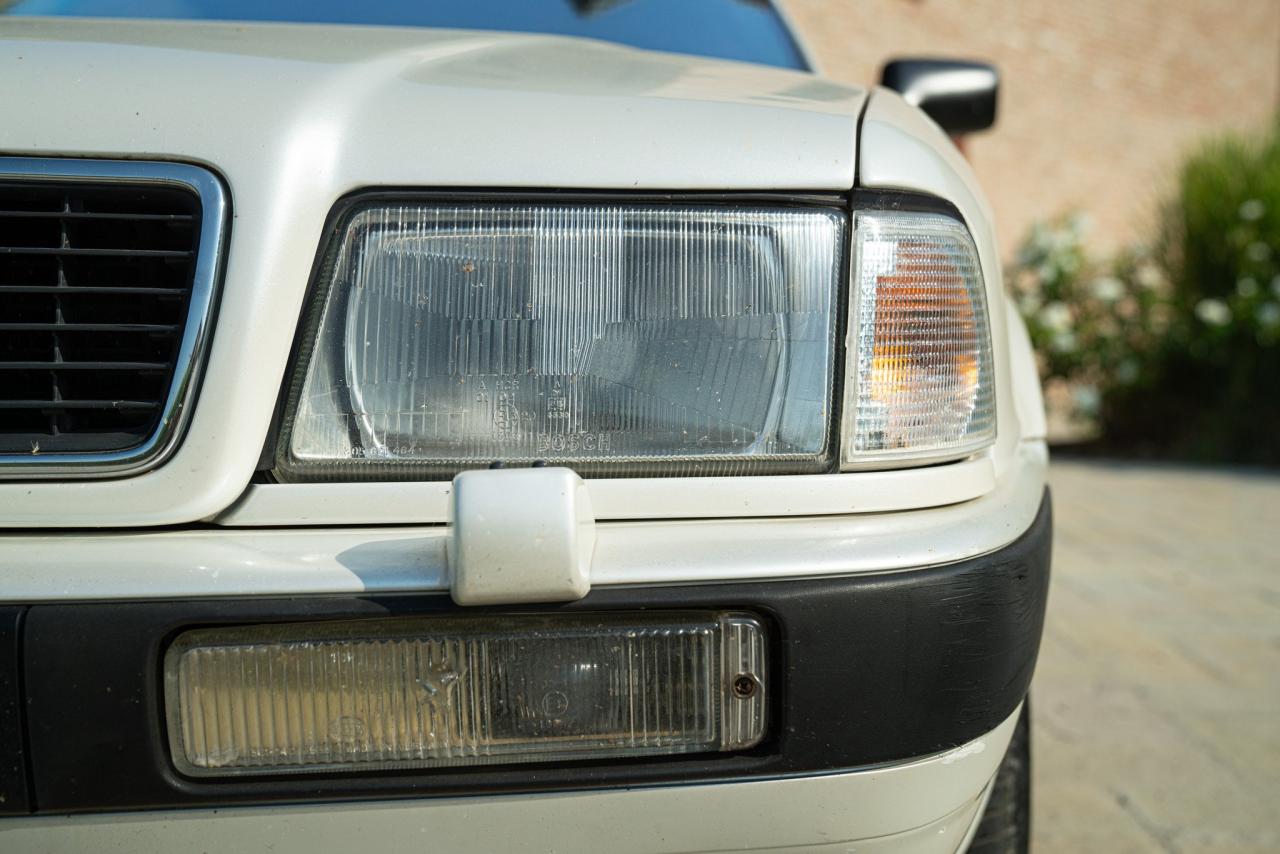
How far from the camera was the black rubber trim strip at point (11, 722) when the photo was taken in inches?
32.2

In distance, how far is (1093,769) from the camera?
6.58 feet

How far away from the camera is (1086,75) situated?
30.9 ft

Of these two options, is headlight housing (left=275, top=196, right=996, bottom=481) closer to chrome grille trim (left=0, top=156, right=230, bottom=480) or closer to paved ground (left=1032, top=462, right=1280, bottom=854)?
chrome grille trim (left=0, top=156, right=230, bottom=480)

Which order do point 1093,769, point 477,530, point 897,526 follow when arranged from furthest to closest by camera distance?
point 1093,769
point 897,526
point 477,530

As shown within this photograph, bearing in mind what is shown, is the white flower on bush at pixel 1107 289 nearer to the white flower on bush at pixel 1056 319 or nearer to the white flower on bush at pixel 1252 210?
the white flower on bush at pixel 1056 319

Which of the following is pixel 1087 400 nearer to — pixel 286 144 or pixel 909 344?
pixel 909 344

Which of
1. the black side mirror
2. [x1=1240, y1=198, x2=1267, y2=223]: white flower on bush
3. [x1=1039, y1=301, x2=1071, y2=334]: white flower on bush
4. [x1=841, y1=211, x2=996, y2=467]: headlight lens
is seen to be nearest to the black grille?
[x1=841, y1=211, x2=996, y2=467]: headlight lens

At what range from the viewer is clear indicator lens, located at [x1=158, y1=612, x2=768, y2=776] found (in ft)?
2.78

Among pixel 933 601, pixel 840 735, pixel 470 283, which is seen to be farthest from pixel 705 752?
pixel 470 283

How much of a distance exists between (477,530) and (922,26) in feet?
28.9

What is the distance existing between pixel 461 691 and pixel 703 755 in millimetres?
217

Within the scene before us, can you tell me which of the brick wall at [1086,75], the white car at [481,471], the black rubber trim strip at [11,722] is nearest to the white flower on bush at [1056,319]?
the brick wall at [1086,75]

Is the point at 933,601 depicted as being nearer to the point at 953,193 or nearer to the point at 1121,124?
the point at 953,193

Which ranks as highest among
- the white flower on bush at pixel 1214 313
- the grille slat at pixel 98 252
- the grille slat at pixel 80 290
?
the grille slat at pixel 98 252
